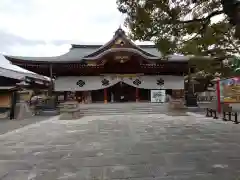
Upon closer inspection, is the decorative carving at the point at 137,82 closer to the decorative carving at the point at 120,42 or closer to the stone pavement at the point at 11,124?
the decorative carving at the point at 120,42

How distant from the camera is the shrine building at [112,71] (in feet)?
73.6

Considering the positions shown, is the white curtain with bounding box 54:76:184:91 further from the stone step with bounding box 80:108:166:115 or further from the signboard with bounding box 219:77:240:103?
the signboard with bounding box 219:77:240:103

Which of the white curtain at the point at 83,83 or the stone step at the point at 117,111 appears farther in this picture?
the white curtain at the point at 83,83

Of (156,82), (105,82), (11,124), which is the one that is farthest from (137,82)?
(11,124)

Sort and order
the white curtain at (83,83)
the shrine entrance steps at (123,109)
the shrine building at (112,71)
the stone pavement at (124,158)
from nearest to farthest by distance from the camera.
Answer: the stone pavement at (124,158) → the shrine entrance steps at (123,109) → the shrine building at (112,71) → the white curtain at (83,83)

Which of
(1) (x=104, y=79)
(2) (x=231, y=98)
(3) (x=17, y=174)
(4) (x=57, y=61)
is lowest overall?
(3) (x=17, y=174)

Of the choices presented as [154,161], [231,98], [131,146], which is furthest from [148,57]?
[154,161]

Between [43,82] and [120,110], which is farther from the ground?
[43,82]

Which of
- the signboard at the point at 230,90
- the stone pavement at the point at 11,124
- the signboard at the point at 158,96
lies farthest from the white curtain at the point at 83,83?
the signboard at the point at 230,90

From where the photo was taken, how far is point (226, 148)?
642 cm

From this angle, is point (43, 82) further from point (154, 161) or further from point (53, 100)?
point (154, 161)

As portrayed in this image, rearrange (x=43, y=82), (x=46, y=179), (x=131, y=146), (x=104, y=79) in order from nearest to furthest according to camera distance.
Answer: (x=46, y=179) → (x=131, y=146) → (x=104, y=79) → (x=43, y=82)

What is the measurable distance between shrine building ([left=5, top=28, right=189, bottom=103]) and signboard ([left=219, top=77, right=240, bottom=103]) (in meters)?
6.39

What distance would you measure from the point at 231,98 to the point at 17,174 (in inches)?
598
